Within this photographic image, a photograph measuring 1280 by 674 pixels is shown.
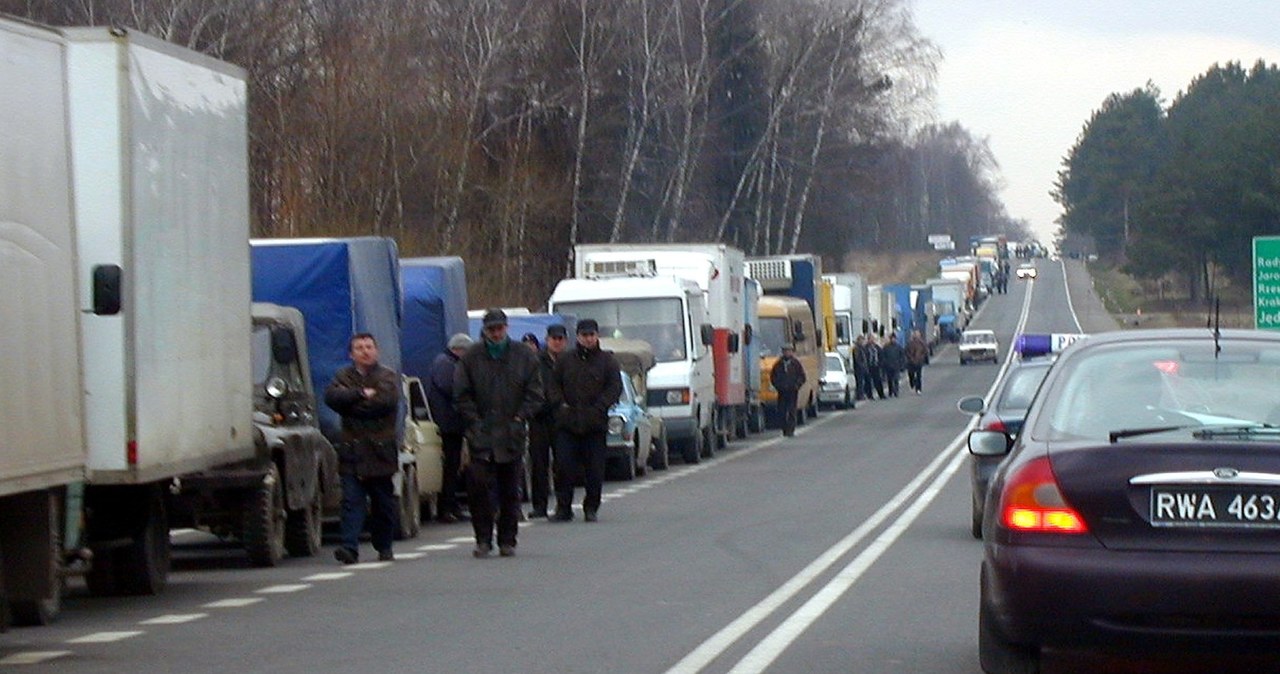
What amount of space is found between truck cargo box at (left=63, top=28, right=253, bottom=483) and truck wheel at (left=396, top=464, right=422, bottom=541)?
4.62m

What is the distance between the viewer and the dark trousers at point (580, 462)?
20516mm

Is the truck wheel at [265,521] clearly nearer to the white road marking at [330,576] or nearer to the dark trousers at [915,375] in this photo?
the white road marking at [330,576]

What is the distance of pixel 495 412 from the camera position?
16703 mm

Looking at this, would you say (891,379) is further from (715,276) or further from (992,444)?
(992,444)

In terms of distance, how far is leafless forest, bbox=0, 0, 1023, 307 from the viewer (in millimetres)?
47562

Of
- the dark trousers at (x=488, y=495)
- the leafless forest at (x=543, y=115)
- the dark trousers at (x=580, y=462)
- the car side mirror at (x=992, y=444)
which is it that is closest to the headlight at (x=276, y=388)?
the dark trousers at (x=488, y=495)

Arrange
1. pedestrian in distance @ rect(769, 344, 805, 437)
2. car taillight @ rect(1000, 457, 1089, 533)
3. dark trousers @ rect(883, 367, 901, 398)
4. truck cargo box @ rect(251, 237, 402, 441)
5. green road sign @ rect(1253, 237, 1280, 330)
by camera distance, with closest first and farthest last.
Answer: car taillight @ rect(1000, 457, 1089, 533)
truck cargo box @ rect(251, 237, 402, 441)
green road sign @ rect(1253, 237, 1280, 330)
pedestrian in distance @ rect(769, 344, 805, 437)
dark trousers @ rect(883, 367, 901, 398)

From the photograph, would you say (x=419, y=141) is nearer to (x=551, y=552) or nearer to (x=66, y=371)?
(x=551, y=552)

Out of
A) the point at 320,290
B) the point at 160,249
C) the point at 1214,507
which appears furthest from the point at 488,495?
the point at 1214,507

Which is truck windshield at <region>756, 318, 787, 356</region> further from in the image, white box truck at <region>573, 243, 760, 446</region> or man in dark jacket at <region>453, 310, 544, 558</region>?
man in dark jacket at <region>453, 310, 544, 558</region>

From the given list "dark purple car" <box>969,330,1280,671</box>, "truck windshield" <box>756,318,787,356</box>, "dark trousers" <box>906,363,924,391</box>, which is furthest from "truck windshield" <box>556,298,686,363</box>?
"dark trousers" <box>906,363,924,391</box>

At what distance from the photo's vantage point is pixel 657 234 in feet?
204

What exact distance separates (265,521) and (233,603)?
6.98 feet

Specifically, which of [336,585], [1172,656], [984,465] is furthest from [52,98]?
[984,465]
